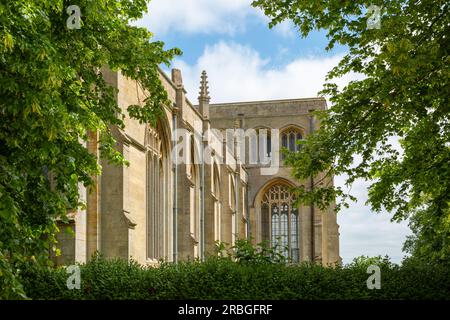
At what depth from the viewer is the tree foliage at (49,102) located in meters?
9.00

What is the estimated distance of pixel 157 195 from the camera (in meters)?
26.8

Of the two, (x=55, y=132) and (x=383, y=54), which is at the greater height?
(x=383, y=54)

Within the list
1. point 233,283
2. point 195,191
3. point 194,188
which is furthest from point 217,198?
point 233,283

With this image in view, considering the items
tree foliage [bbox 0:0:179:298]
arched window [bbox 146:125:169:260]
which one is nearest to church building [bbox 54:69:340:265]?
arched window [bbox 146:125:169:260]

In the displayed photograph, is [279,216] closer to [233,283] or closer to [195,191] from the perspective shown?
[195,191]

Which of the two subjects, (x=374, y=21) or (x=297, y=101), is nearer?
(x=374, y=21)

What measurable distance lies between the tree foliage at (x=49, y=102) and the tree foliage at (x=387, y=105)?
3136 millimetres

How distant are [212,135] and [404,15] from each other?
23808 mm

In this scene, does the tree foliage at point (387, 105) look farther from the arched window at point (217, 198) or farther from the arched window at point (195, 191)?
the arched window at point (217, 198)

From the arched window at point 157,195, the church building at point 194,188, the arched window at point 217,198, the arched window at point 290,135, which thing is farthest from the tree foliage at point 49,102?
the arched window at point 290,135

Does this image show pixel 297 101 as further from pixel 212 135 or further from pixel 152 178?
pixel 152 178

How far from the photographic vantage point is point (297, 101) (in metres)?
49.8

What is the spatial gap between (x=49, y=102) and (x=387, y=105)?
21.4 ft

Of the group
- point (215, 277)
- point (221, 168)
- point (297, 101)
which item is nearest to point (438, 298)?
point (215, 277)
